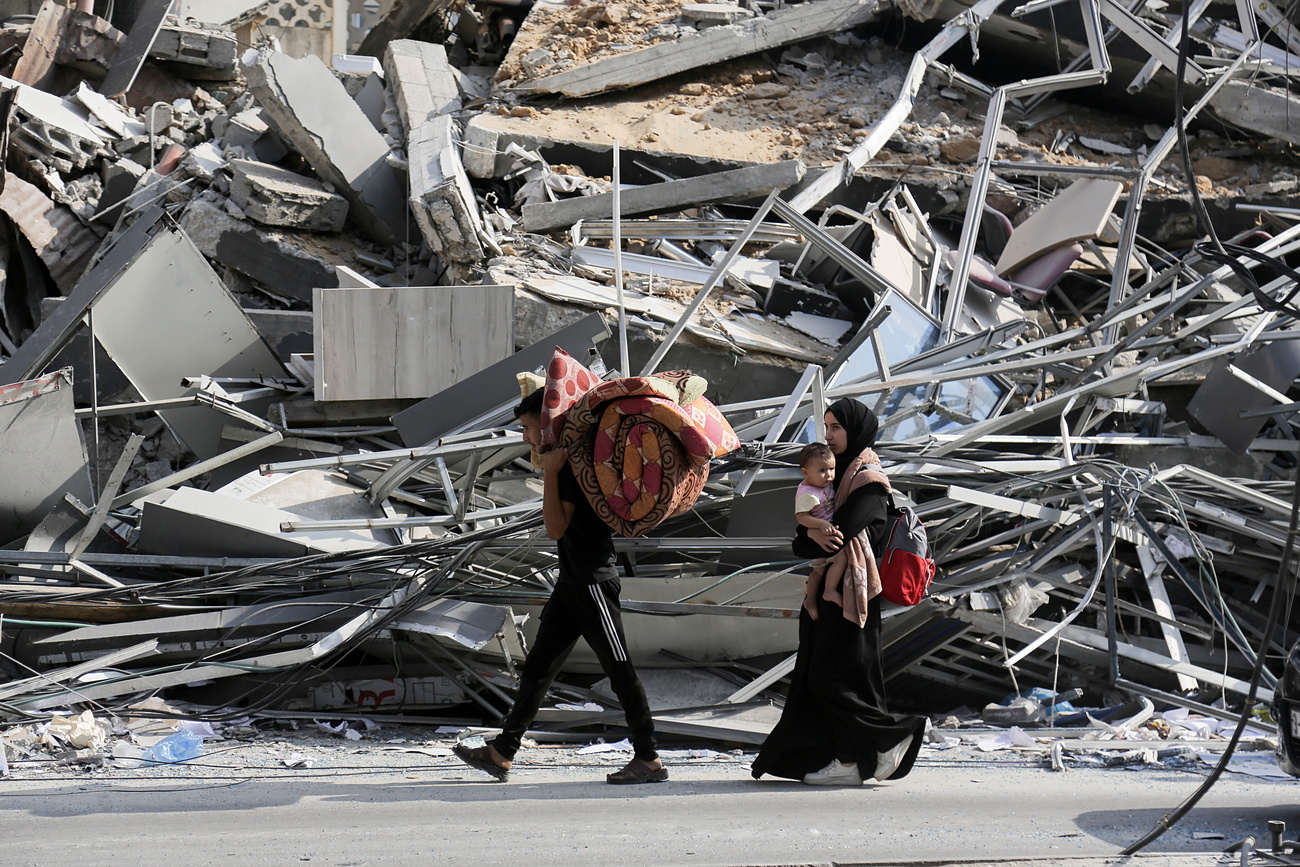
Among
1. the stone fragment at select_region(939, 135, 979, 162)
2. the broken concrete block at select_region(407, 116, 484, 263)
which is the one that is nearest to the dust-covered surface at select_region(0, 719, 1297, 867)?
the broken concrete block at select_region(407, 116, 484, 263)

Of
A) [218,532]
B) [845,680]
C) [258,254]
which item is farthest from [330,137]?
[845,680]

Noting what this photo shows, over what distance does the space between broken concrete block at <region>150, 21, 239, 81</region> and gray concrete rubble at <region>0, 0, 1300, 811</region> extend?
4.54ft

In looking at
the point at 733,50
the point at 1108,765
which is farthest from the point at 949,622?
the point at 733,50

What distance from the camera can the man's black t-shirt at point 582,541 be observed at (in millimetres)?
3850

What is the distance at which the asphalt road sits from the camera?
10.7 feet

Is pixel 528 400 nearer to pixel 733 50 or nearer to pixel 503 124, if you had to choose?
pixel 503 124

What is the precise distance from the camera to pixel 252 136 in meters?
9.68

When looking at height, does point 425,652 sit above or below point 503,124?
below

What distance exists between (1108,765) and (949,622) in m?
1.12

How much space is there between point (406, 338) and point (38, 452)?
2155mm

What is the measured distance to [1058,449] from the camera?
637cm

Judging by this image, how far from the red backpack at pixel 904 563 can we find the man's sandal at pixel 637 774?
1.06m

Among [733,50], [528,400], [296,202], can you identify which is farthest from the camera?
[733,50]

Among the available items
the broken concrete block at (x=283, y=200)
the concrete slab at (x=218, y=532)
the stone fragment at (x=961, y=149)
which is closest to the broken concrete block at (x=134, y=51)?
the broken concrete block at (x=283, y=200)
